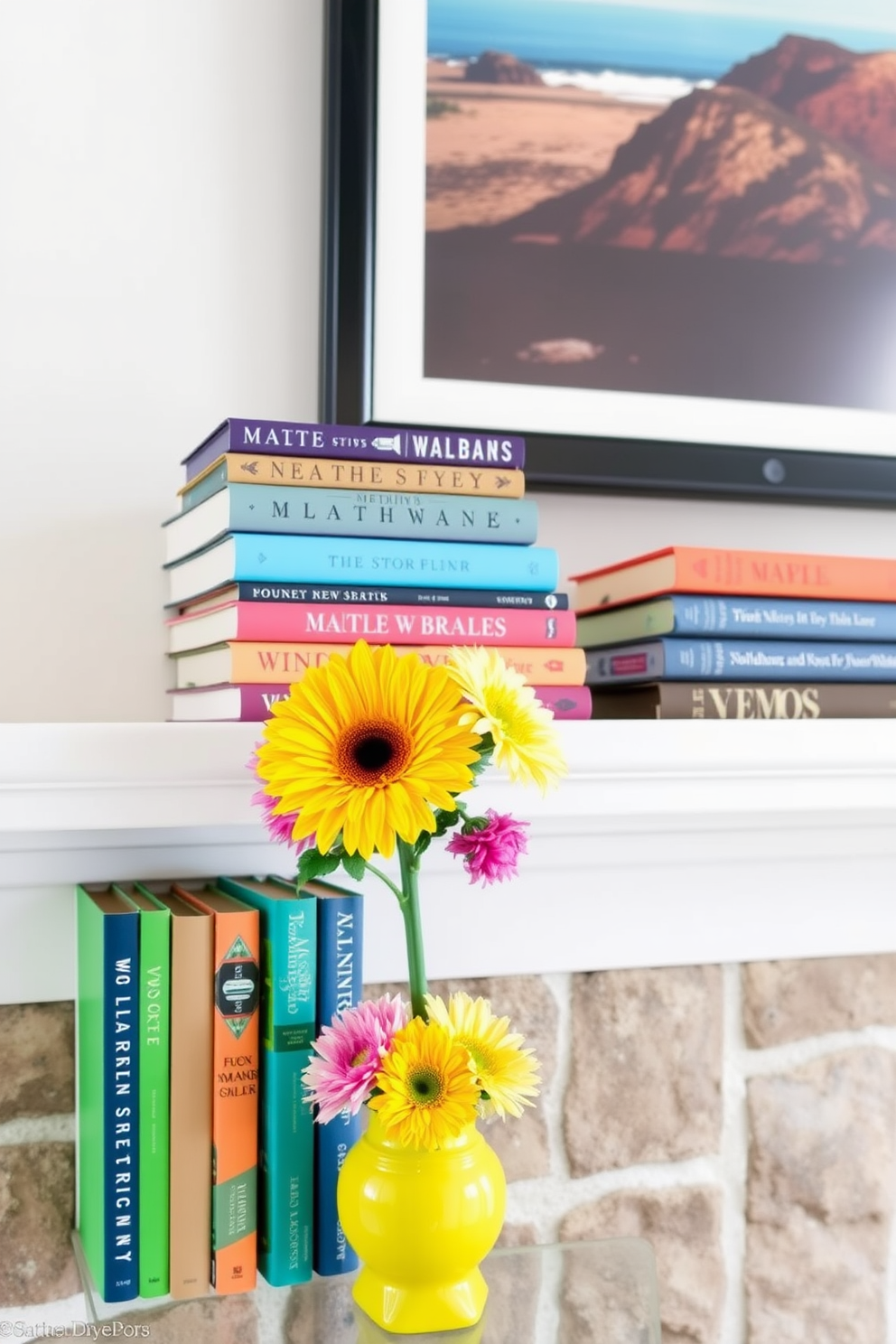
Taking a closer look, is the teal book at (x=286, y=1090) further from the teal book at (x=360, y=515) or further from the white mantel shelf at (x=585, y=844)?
the teal book at (x=360, y=515)

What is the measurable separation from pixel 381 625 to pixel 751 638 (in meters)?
0.26

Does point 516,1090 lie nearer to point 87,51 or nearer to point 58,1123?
point 58,1123

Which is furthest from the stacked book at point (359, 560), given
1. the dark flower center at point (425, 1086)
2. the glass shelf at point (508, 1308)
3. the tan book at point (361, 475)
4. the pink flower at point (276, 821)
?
the glass shelf at point (508, 1308)

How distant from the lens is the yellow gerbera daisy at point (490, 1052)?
0.63 m

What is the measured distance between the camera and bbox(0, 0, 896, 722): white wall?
883 mm

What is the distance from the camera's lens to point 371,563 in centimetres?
76

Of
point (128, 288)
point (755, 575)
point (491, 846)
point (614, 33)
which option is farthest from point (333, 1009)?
point (614, 33)

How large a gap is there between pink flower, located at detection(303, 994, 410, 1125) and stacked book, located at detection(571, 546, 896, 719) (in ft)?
0.94

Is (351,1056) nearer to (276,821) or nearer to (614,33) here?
(276,821)

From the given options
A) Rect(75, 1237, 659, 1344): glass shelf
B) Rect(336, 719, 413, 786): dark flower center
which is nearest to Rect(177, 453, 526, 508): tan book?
Rect(336, 719, 413, 786): dark flower center

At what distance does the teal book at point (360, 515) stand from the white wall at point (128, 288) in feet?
0.42

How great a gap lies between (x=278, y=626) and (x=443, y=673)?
164 millimetres

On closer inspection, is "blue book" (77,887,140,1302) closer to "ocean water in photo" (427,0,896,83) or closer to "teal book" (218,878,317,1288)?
"teal book" (218,878,317,1288)

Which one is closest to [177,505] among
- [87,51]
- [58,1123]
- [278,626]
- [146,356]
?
[146,356]
